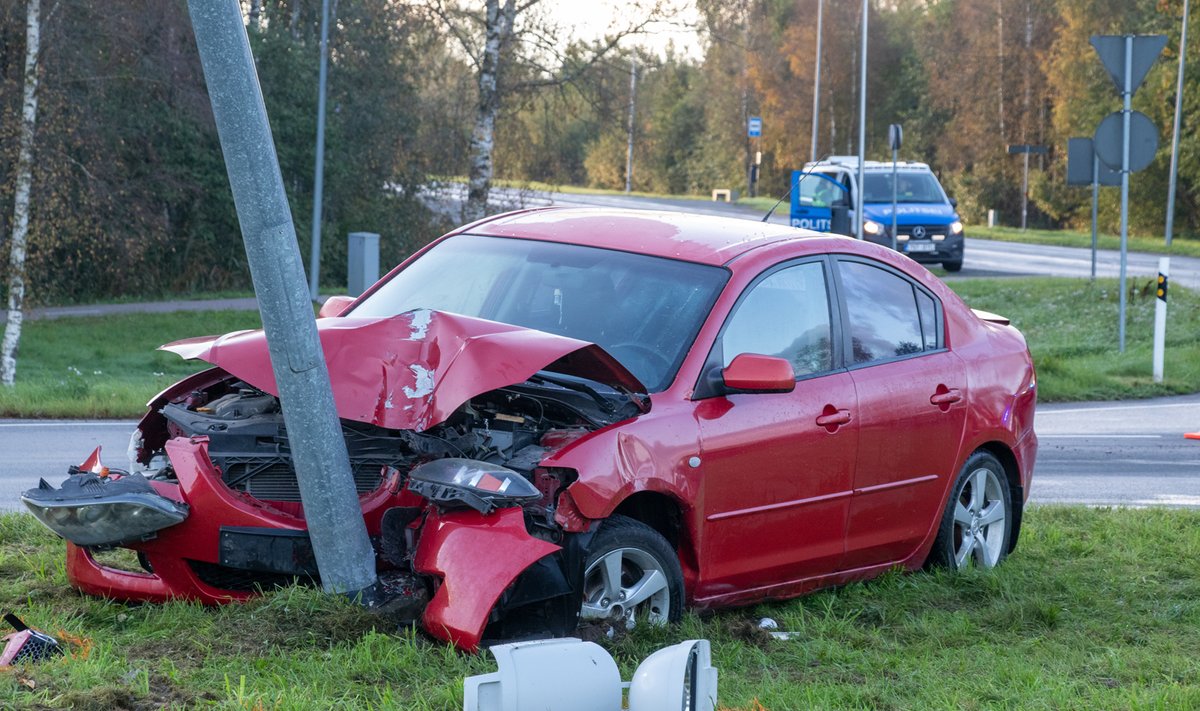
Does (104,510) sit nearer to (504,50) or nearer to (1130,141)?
(1130,141)

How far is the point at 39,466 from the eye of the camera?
32.1 feet

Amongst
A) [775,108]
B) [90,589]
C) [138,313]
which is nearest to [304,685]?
[90,589]

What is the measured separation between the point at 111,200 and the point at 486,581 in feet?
63.2

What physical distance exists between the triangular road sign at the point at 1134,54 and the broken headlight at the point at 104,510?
1343cm

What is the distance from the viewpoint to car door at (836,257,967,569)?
6281 millimetres

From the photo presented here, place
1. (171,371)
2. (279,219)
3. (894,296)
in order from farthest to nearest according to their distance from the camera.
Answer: (171,371), (894,296), (279,219)

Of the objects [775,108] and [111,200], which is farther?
[775,108]

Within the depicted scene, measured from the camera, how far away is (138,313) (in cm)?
2572

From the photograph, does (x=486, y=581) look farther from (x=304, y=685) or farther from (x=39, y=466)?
(x=39, y=466)

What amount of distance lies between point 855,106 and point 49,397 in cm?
6355

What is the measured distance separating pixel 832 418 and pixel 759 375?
62 centimetres

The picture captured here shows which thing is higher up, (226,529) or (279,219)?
(279,219)

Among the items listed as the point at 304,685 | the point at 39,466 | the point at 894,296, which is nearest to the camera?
the point at 304,685

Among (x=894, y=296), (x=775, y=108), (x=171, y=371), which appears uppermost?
(x=775, y=108)
